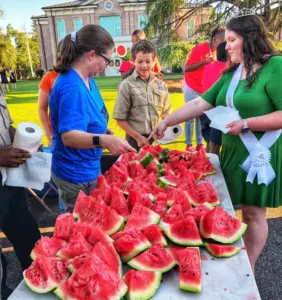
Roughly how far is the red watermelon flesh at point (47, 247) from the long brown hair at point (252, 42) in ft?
5.61

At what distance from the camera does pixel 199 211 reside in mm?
1744

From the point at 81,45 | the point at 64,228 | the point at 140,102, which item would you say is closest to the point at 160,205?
the point at 64,228

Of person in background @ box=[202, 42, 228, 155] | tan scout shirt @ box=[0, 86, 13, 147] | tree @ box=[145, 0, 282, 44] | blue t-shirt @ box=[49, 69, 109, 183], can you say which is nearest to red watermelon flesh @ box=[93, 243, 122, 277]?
blue t-shirt @ box=[49, 69, 109, 183]

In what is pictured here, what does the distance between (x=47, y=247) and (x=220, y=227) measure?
35.9 inches

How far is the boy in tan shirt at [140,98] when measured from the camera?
345 cm

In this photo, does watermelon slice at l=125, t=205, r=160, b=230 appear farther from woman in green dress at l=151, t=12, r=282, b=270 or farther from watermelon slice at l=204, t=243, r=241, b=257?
woman in green dress at l=151, t=12, r=282, b=270

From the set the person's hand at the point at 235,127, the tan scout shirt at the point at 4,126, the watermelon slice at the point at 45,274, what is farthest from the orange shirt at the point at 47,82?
the watermelon slice at the point at 45,274

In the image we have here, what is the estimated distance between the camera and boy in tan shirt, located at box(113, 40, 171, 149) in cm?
345

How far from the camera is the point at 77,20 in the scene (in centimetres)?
4444

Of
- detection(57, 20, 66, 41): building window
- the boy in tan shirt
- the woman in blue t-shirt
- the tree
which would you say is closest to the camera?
the woman in blue t-shirt

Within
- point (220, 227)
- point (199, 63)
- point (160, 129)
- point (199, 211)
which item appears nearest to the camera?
point (220, 227)

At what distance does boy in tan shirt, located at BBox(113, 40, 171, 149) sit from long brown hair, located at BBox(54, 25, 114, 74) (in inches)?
50.9

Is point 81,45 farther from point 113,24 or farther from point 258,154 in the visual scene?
point 113,24

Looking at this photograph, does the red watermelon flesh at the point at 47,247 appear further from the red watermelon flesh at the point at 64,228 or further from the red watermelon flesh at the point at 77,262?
the red watermelon flesh at the point at 77,262
